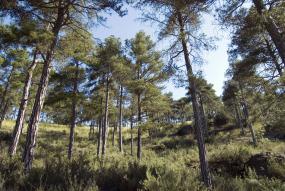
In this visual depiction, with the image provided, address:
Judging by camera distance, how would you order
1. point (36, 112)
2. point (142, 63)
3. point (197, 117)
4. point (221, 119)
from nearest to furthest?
point (36, 112) < point (197, 117) < point (142, 63) < point (221, 119)

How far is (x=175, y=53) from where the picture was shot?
37.9 ft

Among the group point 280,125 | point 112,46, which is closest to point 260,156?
point 280,125

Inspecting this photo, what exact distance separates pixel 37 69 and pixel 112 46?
6532 mm

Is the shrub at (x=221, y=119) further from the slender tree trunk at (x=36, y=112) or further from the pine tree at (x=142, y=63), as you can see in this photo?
the slender tree trunk at (x=36, y=112)

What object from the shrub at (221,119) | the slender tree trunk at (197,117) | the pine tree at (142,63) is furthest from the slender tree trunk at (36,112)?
the shrub at (221,119)

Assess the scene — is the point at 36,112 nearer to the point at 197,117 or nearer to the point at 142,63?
the point at 197,117

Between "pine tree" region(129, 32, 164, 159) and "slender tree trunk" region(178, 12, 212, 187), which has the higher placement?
"pine tree" region(129, 32, 164, 159)

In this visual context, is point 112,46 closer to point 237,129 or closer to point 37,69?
point 37,69

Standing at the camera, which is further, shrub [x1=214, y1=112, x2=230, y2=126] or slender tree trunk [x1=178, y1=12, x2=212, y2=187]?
shrub [x1=214, y1=112, x2=230, y2=126]

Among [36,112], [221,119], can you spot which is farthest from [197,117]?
[221,119]

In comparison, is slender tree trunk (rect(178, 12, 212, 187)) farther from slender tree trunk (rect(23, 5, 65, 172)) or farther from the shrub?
the shrub

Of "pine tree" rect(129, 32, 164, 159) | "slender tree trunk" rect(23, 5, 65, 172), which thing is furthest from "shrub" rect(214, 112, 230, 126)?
"slender tree trunk" rect(23, 5, 65, 172)

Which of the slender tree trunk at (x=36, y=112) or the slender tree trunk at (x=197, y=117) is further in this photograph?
the slender tree trunk at (x=197, y=117)

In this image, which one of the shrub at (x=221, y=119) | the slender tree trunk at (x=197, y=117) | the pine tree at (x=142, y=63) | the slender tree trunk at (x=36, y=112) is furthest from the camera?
the shrub at (x=221, y=119)
